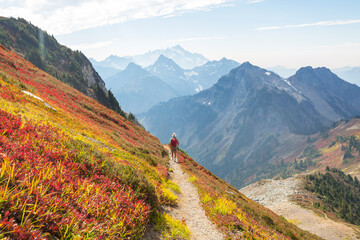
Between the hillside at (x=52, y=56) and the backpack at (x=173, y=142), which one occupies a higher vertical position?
the hillside at (x=52, y=56)

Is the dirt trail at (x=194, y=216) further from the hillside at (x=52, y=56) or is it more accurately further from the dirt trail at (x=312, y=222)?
the hillside at (x=52, y=56)

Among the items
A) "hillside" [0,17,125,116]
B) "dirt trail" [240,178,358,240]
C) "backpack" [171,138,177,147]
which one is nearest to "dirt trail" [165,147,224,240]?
"backpack" [171,138,177,147]

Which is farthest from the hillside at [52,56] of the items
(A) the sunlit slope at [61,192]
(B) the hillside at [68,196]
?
(A) the sunlit slope at [61,192]

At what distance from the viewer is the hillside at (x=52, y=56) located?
119312mm

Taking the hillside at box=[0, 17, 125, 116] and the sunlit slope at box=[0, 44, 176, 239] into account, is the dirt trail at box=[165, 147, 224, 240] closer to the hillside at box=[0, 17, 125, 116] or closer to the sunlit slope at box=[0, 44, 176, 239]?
the sunlit slope at box=[0, 44, 176, 239]

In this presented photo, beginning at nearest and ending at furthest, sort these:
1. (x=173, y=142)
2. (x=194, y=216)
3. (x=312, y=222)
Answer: (x=194, y=216) < (x=173, y=142) < (x=312, y=222)

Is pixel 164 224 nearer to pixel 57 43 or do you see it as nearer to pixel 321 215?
pixel 321 215

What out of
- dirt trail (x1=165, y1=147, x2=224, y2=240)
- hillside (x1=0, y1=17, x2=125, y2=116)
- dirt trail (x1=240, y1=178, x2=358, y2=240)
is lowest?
dirt trail (x1=165, y1=147, x2=224, y2=240)

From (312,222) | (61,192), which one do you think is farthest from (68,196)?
(312,222)

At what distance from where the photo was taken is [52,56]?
150 m

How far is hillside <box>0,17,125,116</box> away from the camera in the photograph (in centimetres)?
11931

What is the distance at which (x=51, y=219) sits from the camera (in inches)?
160

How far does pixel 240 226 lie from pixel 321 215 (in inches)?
2281

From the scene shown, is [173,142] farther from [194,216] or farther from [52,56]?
[52,56]
